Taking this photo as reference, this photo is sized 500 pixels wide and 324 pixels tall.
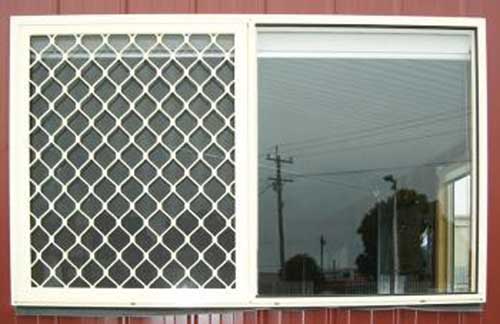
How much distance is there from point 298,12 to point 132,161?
97cm

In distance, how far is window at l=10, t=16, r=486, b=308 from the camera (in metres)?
2.77

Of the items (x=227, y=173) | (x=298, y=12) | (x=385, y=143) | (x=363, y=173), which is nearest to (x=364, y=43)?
(x=298, y=12)

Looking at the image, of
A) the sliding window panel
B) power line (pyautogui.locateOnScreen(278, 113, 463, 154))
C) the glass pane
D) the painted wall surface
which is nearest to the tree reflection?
the glass pane

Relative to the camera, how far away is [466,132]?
2.88m

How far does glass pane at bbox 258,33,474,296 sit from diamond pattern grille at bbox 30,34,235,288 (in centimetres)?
20

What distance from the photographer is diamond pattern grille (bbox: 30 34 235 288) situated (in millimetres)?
2777

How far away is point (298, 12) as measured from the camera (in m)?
2.81

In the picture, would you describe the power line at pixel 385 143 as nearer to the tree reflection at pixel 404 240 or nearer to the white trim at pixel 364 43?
the tree reflection at pixel 404 240

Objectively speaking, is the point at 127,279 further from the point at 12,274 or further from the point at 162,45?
the point at 162,45

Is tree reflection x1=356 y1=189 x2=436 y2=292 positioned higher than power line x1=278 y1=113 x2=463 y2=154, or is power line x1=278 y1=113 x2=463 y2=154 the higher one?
power line x1=278 y1=113 x2=463 y2=154

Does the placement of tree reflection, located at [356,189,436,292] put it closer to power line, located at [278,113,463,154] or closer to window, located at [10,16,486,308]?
window, located at [10,16,486,308]

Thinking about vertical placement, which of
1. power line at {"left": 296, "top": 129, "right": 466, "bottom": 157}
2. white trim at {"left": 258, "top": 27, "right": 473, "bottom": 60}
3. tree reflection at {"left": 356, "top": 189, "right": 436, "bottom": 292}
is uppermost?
white trim at {"left": 258, "top": 27, "right": 473, "bottom": 60}

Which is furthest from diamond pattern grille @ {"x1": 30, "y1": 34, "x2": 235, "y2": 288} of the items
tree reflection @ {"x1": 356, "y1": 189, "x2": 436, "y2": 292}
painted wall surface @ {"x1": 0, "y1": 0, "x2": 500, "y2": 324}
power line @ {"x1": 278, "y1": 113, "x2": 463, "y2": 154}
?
tree reflection @ {"x1": 356, "y1": 189, "x2": 436, "y2": 292}

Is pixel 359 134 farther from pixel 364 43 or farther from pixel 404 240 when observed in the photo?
pixel 404 240
